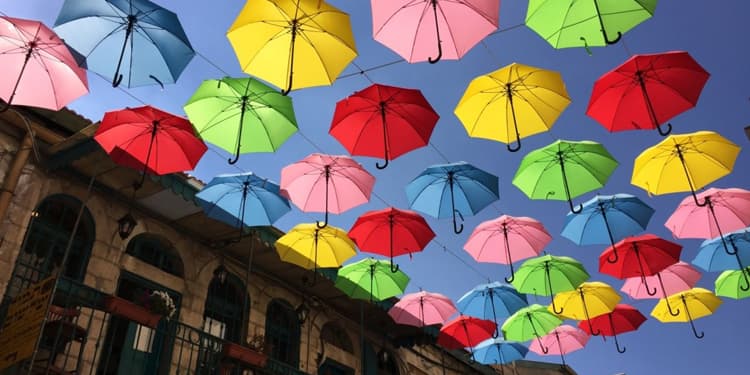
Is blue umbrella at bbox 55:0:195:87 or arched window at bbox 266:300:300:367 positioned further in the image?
arched window at bbox 266:300:300:367

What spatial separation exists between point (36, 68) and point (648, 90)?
8223 mm

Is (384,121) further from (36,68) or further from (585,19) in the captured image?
(36,68)

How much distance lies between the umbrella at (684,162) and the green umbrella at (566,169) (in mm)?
611

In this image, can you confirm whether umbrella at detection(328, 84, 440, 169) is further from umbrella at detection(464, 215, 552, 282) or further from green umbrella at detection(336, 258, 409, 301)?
green umbrella at detection(336, 258, 409, 301)

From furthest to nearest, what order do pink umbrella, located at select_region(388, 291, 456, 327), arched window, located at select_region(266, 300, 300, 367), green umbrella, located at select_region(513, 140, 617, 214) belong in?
pink umbrella, located at select_region(388, 291, 456, 327), arched window, located at select_region(266, 300, 300, 367), green umbrella, located at select_region(513, 140, 617, 214)

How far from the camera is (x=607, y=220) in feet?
33.9

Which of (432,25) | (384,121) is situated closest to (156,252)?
(384,121)

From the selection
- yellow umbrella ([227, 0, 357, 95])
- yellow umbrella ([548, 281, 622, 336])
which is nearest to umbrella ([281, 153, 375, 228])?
yellow umbrella ([227, 0, 357, 95])

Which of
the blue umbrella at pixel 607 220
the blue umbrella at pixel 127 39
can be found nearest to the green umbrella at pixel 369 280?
the blue umbrella at pixel 607 220

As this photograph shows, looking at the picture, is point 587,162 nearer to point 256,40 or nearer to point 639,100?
point 639,100

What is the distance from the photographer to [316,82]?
656 centimetres

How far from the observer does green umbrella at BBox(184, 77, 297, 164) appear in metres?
7.33

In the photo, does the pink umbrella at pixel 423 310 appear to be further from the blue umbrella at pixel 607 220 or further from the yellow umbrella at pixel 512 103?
the yellow umbrella at pixel 512 103

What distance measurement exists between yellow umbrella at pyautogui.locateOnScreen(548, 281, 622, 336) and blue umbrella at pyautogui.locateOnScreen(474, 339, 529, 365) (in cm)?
323
